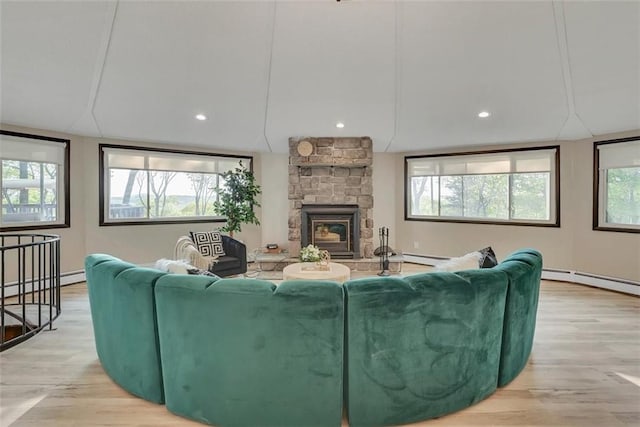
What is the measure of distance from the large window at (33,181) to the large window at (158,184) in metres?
0.53

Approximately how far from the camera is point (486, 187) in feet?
20.4

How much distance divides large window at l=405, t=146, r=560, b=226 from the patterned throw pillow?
12.3 ft

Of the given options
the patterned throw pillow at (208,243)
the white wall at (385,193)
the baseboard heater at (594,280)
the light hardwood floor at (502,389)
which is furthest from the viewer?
the white wall at (385,193)

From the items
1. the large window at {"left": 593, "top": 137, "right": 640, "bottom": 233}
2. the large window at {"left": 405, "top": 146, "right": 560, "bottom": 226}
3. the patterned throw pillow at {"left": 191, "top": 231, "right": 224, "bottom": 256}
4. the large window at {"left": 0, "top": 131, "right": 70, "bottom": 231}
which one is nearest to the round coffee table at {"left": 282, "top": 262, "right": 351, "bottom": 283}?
the patterned throw pillow at {"left": 191, "top": 231, "right": 224, "bottom": 256}

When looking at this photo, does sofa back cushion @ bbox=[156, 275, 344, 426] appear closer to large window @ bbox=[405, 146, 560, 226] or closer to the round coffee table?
the round coffee table

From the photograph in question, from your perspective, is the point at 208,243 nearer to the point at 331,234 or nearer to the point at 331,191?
the point at 331,234

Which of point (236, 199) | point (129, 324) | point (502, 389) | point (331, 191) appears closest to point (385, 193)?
point (331, 191)

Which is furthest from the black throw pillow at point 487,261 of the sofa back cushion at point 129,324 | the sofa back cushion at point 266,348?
the sofa back cushion at point 129,324

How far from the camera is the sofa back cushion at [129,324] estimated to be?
6.82 ft

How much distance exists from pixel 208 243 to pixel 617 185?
6.09 m

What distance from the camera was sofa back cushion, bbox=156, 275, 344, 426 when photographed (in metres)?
1.82

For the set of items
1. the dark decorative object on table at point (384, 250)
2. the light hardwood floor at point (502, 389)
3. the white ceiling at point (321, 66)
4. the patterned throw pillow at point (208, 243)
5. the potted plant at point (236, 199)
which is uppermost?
the white ceiling at point (321, 66)

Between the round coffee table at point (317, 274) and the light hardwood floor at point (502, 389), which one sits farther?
the round coffee table at point (317, 274)

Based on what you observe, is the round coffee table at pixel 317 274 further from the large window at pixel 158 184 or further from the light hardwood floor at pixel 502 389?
the large window at pixel 158 184
